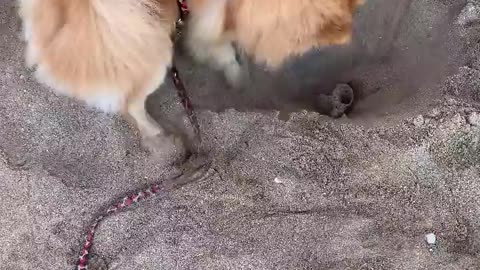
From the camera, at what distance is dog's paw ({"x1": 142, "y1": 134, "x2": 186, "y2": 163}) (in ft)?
7.57

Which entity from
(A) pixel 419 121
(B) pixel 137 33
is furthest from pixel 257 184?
(B) pixel 137 33

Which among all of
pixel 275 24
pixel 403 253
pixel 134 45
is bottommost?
pixel 403 253

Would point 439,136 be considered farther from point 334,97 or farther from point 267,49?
point 267,49

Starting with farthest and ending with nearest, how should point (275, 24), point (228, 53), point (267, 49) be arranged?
1. point (228, 53)
2. point (267, 49)
3. point (275, 24)

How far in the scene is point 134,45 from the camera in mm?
1803

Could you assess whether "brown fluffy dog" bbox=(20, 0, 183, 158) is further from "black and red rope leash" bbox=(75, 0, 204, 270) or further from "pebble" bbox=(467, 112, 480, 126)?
"pebble" bbox=(467, 112, 480, 126)

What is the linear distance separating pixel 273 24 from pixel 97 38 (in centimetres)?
50

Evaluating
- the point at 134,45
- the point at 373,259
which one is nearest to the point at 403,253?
the point at 373,259

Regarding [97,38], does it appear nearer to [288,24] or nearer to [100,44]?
[100,44]

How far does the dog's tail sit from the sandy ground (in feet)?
1.68

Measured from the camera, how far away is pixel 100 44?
68.7 inches

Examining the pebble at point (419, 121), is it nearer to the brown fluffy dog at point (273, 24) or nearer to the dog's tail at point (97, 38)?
the brown fluffy dog at point (273, 24)

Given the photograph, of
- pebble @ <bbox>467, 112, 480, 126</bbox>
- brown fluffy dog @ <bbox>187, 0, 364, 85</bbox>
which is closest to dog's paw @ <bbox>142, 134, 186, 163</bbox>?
brown fluffy dog @ <bbox>187, 0, 364, 85</bbox>

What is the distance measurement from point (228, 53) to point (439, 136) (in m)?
0.84
